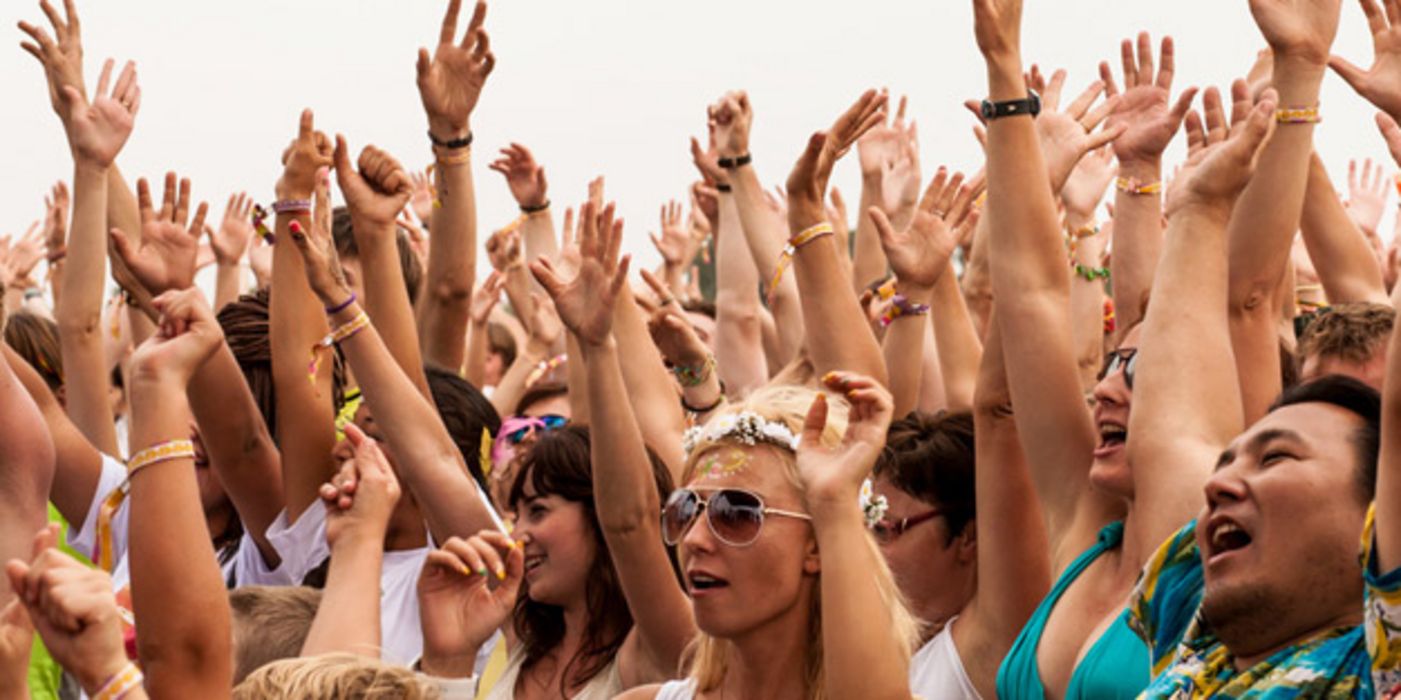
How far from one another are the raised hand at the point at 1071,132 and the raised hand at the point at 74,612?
2.99 meters

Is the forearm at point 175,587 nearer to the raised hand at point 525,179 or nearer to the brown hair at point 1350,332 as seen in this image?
the brown hair at point 1350,332

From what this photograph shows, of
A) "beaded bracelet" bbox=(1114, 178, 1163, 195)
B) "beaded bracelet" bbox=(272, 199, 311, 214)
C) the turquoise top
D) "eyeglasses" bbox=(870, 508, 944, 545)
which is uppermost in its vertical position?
"beaded bracelet" bbox=(272, 199, 311, 214)

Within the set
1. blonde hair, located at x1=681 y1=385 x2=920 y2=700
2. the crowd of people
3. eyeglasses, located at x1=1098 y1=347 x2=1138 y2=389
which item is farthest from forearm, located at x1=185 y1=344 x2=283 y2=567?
eyeglasses, located at x1=1098 y1=347 x2=1138 y2=389

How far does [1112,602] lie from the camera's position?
4004mm

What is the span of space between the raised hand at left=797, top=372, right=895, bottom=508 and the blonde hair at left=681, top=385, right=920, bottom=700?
0.20 m

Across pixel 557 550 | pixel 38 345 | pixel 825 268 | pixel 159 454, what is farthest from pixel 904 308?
pixel 38 345

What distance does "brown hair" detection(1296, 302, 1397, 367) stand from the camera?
4172 millimetres

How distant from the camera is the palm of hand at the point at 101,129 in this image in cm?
631

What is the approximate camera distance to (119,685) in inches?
118

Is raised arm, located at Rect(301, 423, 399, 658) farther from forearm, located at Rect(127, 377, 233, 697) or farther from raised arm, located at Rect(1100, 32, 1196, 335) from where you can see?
raised arm, located at Rect(1100, 32, 1196, 335)

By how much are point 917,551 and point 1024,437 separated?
574 millimetres

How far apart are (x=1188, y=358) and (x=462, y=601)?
1.64 m

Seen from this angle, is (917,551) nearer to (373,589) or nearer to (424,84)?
(373,589)

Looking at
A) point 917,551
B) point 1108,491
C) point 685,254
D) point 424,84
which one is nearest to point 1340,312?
point 1108,491
